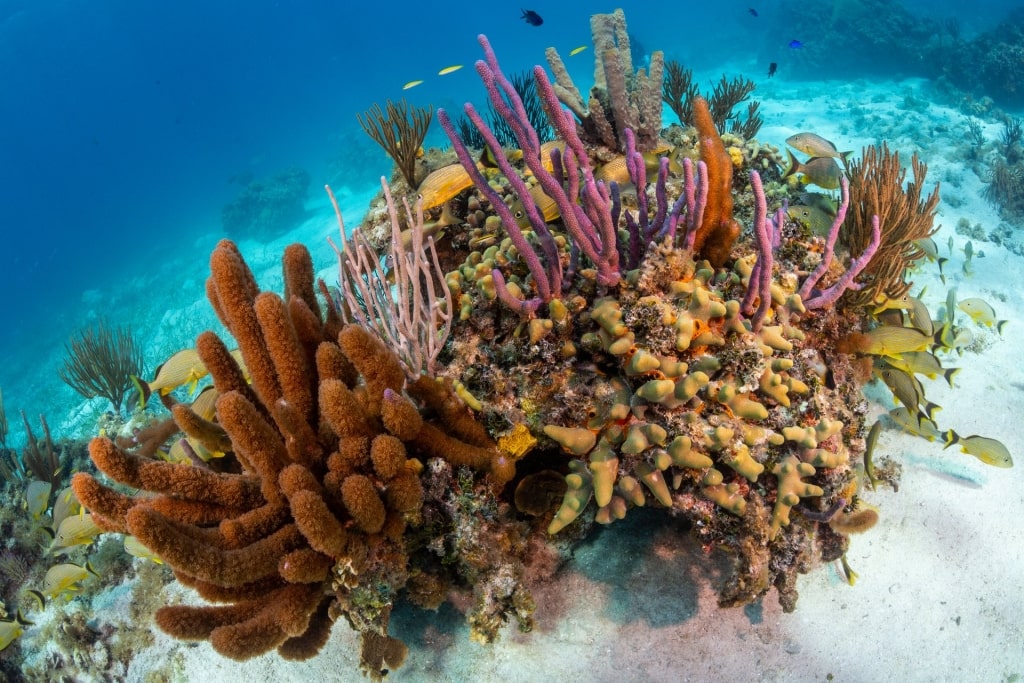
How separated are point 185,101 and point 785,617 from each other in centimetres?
11035

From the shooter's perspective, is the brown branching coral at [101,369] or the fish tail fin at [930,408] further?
the brown branching coral at [101,369]

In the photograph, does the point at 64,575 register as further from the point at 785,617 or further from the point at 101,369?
the point at 785,617

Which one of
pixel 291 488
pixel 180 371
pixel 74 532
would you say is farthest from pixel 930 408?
pixel 74 532

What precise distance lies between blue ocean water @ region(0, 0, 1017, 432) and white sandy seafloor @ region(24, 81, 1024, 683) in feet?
60.0

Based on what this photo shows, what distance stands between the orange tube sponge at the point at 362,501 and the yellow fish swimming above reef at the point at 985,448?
3.35m

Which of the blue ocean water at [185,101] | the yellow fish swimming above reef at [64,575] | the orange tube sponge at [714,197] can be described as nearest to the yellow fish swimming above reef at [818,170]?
the orange tube sponge at [714,197]

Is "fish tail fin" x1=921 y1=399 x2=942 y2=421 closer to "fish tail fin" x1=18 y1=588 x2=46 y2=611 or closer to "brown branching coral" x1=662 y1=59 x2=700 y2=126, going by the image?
"brown branching coral" x1=662 y1=59 x2=700 y2=126

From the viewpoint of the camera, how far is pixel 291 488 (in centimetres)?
188

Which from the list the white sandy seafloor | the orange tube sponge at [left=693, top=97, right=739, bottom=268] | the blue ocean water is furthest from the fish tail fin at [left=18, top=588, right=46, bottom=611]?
the blue ocean water

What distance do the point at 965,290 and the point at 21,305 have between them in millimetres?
55355

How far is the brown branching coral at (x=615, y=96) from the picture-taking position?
3855mm

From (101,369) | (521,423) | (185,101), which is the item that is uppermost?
(185,101)

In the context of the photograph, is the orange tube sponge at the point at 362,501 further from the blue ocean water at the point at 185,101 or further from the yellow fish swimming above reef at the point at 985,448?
the blue ocean water at the point at 185,101

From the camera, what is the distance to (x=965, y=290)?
5.55 metres
